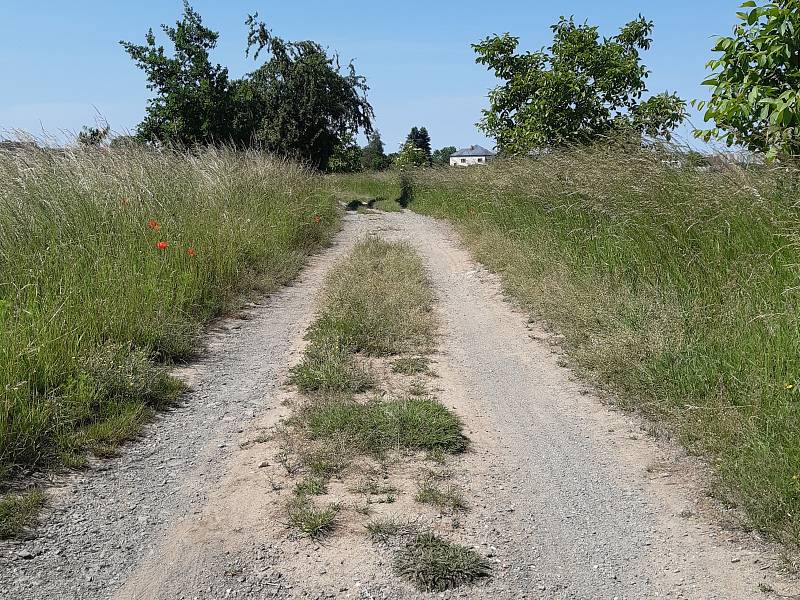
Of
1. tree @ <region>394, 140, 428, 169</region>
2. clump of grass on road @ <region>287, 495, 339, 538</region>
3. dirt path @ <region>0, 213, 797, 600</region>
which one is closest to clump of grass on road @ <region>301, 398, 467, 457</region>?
dirt path @ <region>0, 213, 797, 600</region>

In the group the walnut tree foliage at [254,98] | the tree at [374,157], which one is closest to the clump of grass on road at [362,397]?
the walnut tree foliage at [254,98]

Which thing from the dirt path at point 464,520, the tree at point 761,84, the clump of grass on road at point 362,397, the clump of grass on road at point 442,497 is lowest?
the dirt path at point 464,520

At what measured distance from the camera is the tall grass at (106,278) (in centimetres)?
443

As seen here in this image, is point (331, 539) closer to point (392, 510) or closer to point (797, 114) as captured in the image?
point (392, 510)

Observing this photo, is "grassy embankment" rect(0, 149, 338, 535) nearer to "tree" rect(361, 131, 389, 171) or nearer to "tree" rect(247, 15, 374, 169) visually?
"tree" rect(247, 15, 374, 169)

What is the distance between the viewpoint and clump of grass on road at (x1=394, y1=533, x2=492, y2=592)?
3.08 meters

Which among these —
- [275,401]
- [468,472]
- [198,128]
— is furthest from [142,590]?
[198,128]

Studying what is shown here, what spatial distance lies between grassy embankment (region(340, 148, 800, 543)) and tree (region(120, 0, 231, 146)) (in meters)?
20.8

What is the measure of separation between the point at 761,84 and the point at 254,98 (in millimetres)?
26502

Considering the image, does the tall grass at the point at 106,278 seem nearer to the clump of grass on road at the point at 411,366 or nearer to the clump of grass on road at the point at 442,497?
the clump of grass on road at the point at 411,366

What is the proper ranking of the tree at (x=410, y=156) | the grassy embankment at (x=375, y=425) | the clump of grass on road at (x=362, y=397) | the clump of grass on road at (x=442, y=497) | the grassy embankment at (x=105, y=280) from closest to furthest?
the grassy embankment at (x=375, y=425) < the clump of grass on road at (x=442, y=497) < the clump of grass on road at (x=362, y=397) < the grassy embankment at (x=105, y=280) < the tree at (x=410, y=156)

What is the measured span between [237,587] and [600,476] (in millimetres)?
2038

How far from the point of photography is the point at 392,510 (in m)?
3.65

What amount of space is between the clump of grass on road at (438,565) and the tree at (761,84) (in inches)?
165
